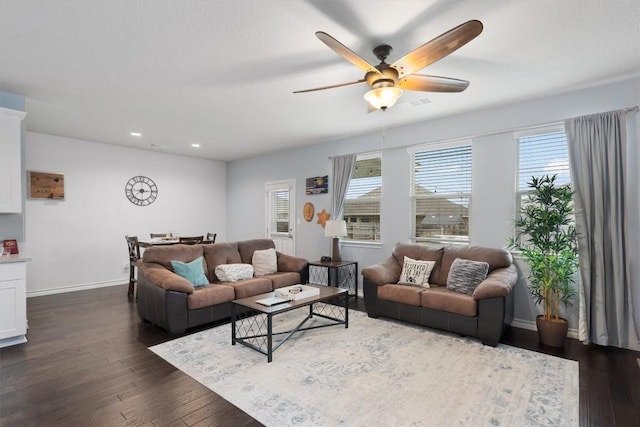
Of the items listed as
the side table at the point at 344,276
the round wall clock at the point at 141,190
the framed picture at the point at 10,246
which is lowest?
the side table at the point at 344,276

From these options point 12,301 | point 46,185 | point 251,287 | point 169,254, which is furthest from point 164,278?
point 46,185

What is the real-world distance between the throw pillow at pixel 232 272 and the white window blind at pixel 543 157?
3.75m

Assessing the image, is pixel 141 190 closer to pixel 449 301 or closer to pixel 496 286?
pixel 449 301

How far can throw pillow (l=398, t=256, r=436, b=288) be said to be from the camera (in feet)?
13.5

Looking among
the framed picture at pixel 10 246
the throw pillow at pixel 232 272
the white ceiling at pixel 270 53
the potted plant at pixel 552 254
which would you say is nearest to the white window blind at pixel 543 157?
the potted plant at pixel 552 254

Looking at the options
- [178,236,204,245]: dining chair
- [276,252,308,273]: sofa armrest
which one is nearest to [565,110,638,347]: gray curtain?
[276,252,308,273]: sofa armrest

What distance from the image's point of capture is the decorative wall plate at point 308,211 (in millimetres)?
6223

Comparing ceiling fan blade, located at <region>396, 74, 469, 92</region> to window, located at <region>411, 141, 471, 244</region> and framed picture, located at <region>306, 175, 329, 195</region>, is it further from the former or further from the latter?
framed picture, located at <region>306, 175, 329, 195</region>

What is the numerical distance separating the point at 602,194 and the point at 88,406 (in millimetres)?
4918

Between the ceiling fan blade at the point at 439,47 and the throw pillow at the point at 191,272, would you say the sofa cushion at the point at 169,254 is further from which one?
the ceiling fan blade at the point at 439,47

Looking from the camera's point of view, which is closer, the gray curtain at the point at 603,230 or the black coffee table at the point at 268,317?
the black coffee table at the point at 268,317

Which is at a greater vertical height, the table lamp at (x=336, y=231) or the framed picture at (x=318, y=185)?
the framed picture at (x=318, y=185)

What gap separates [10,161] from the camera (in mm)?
3516

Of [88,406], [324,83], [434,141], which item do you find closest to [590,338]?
[434,141]
